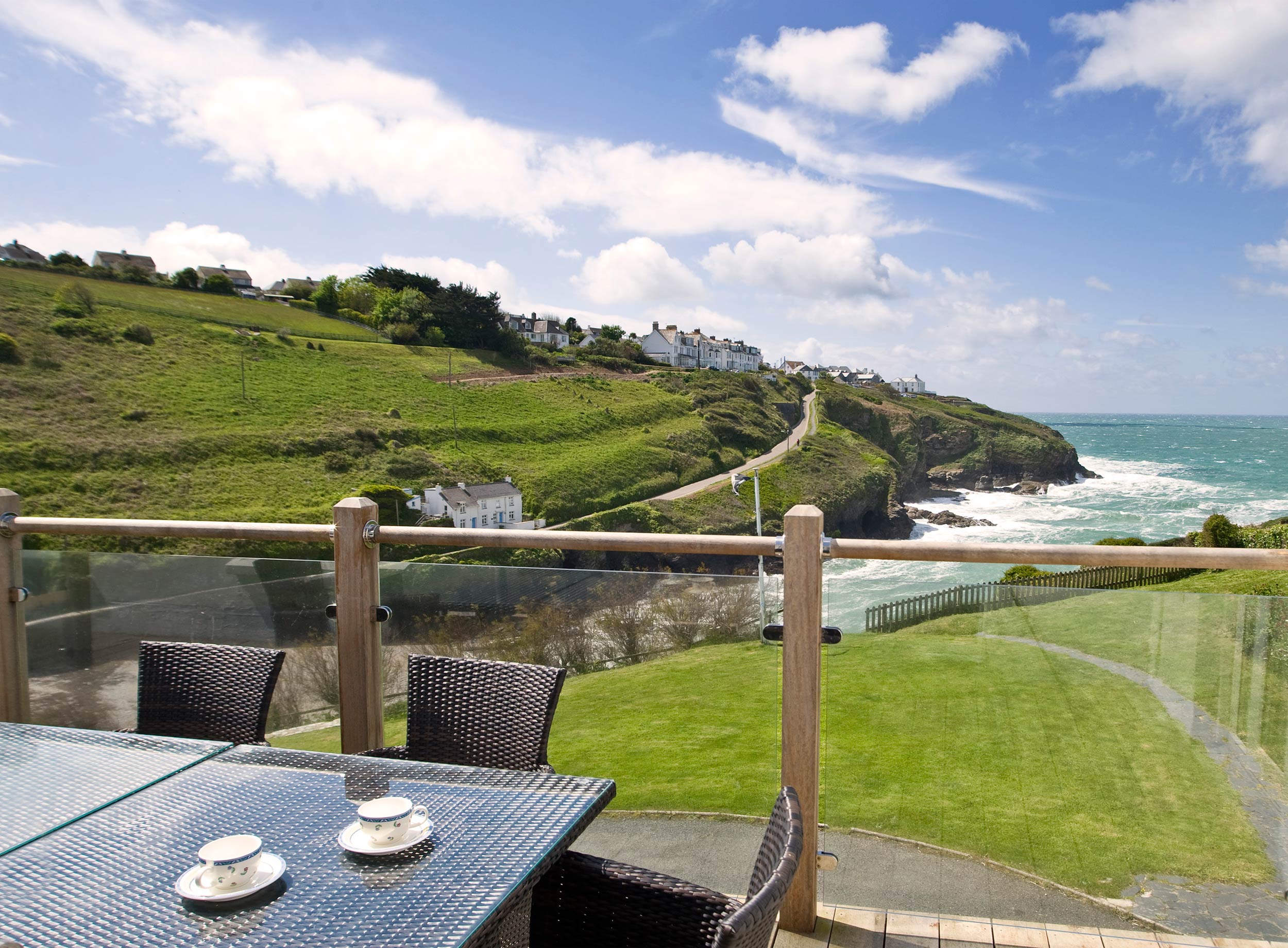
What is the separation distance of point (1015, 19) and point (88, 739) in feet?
296

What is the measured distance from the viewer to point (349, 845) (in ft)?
4.14

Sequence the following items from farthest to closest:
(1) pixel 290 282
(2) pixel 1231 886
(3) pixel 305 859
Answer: (1) pixel 290 282 < (2) pixel 1231 886 < (3) pixel 305 859

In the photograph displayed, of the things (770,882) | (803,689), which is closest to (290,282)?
(803,689)

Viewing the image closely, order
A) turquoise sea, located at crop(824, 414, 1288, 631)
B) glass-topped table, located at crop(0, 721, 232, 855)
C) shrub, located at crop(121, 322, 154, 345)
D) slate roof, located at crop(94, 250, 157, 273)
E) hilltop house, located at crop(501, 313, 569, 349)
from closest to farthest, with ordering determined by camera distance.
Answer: glass-topped table, located at crop(0, 721, 232, 855), turquoise sea, located at crop(824, 414, 1288, 631), shrub, located at crop(121, 322, 154, 345), slate roof, located at crop(94, 250, 157, 273), hilltop house, located at crop(501, 313, 569, 349)

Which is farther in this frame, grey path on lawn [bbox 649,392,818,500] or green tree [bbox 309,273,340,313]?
green tree [bbox 309,273,340,313]

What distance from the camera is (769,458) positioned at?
5422cm

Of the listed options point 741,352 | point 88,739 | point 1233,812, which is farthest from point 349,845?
point 741,352

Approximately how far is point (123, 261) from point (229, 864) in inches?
2721

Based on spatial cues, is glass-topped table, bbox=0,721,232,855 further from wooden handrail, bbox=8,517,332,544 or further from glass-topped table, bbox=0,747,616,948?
wooden handrail, bbox=8,517,332,544

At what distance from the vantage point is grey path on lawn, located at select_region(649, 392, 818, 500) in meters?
46.9

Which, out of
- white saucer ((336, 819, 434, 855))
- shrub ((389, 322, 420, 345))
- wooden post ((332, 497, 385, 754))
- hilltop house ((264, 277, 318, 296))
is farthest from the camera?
hilltop house ((264, 277, 318, 296))

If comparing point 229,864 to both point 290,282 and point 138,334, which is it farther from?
point 290,282

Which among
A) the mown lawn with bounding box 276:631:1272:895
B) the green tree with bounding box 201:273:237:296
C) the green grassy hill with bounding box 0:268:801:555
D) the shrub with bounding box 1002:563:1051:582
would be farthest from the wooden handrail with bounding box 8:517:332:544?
the green tree with bounding box 201:273:237:296

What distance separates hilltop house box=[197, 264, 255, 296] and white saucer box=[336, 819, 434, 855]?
6782cm
